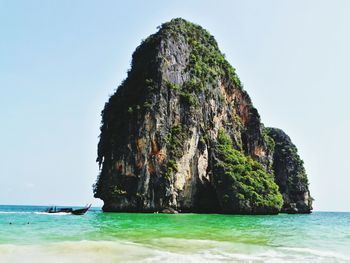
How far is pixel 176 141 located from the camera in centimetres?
3956

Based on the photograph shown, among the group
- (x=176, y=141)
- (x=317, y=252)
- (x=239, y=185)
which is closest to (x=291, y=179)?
(x=239, y=185)

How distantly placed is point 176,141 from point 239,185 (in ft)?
25.4

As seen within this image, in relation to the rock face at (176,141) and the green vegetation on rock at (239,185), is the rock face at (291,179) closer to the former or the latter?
the rock face at (176,141)

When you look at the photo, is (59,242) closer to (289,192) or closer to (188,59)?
(188,59)

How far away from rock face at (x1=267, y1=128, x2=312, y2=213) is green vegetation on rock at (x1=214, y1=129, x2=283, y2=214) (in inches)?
630

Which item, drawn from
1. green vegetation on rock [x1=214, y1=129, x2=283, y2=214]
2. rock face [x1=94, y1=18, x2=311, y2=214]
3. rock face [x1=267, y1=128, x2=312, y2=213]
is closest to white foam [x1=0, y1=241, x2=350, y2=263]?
rock face [x1=94, y1=18, x2=311, y2=214]

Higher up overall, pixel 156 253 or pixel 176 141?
pixel 176 141

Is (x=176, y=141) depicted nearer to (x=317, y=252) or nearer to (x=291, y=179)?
(x=317, y=252)

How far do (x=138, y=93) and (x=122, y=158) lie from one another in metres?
7.20

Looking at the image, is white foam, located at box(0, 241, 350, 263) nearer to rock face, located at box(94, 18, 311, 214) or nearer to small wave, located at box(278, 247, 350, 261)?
small wave, located at box(278, 247, 350, 261)

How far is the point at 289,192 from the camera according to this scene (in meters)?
61.4

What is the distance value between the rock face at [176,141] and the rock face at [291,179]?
46.1 ft

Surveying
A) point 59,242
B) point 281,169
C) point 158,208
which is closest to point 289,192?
point 281,169

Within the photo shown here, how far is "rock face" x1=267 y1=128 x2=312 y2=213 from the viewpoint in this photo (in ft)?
198
